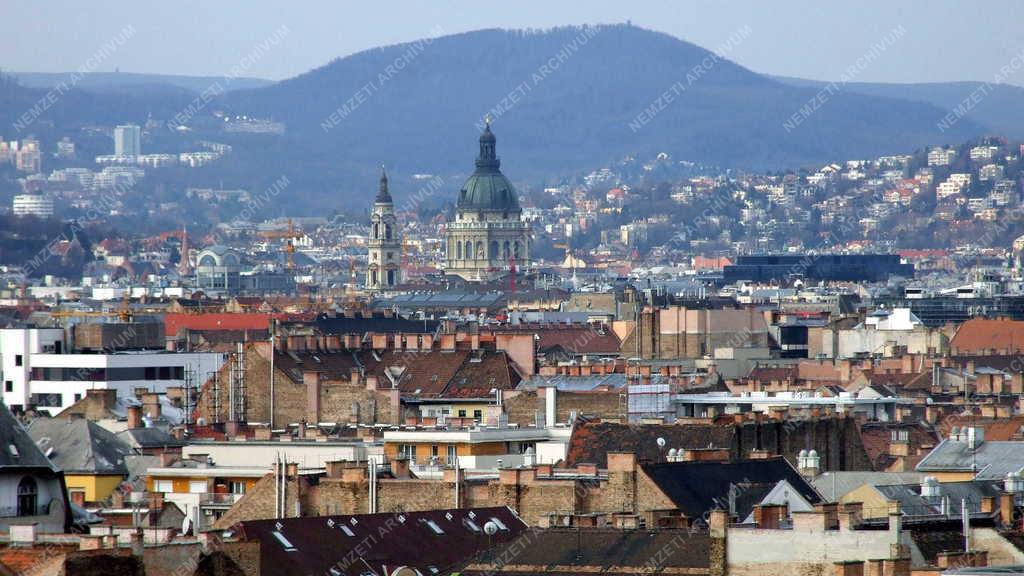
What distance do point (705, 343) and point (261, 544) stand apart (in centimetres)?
6951

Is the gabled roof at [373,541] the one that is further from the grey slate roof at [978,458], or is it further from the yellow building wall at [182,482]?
the grey slate roof at [978,458]

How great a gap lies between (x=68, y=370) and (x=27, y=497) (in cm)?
4192

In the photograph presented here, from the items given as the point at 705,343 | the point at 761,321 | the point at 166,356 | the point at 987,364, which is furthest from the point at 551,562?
the point at 761,321

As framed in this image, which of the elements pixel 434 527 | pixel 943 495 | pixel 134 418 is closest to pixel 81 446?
pixel 134 418

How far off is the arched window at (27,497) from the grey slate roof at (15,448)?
0.63ft

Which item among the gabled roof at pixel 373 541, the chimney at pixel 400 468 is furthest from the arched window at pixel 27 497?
the chimney at pixel 400 468

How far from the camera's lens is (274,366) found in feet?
210

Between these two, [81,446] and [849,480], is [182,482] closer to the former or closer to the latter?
[81,446]

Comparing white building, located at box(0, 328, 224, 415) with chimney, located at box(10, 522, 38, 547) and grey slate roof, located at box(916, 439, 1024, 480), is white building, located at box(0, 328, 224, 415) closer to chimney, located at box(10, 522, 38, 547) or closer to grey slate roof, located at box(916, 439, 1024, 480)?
grey slate roof, located at box(916, 439, 1024, 480)

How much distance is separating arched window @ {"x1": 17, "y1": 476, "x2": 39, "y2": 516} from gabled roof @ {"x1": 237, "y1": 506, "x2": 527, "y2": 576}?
7.33 feet

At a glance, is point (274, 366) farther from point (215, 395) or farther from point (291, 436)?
point (291, 436)

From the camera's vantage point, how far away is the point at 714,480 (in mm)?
39531

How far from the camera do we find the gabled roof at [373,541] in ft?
108

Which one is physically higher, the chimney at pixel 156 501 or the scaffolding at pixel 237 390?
the scaffolding at pixel 237 390
